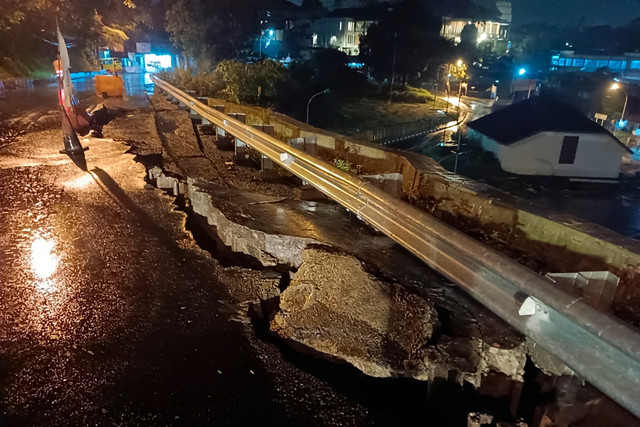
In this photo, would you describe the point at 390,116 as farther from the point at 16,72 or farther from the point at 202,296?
the point at 202,296

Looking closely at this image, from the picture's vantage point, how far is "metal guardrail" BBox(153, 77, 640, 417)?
6.51 ft

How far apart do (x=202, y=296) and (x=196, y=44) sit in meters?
38.9

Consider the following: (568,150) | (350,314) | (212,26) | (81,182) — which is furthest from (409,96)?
(350,314)

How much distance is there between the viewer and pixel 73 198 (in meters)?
6.38

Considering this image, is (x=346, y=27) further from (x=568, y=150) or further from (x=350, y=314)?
(x=350, y=314)

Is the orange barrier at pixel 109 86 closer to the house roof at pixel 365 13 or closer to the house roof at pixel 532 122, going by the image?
the house roof at pixel 532 122

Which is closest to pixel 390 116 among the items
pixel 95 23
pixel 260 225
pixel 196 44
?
pixel 196 44

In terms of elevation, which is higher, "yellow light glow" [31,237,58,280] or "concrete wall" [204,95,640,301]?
"concrete wall" [204,95,640,301]

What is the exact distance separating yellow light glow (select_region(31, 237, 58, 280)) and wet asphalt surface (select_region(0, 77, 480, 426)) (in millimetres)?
11

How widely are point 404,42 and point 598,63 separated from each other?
3414 centimetres

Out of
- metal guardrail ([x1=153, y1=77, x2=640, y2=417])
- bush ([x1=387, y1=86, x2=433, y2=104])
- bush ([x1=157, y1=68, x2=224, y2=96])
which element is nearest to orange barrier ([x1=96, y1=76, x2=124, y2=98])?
bush ([x1=157, y1=68, x2=224, y2=96])

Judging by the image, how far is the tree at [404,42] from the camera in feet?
170

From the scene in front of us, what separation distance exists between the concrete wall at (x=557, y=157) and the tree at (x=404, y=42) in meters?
24.2

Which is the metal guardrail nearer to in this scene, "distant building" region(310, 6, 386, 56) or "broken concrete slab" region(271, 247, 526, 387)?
"broken concrete slab" region(271, 247, 526, 387)
